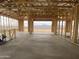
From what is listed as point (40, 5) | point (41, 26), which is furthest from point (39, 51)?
point (41, 26)

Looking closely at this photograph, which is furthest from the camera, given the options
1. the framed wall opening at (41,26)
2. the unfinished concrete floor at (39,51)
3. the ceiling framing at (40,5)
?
the framed wall opening at (41,26)

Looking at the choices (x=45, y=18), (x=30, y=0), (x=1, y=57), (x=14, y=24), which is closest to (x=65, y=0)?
(x=30, y=0)

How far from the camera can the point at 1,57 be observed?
9.39 metres

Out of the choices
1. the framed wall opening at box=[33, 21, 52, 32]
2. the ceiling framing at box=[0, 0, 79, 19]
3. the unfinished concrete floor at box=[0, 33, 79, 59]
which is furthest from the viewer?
the framed wall opening at box=[33, 21, 52, 32]

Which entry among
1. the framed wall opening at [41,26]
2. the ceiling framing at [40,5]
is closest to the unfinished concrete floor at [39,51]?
the ceiling framing at [40,5]

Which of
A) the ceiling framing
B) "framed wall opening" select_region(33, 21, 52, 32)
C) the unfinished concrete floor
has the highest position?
the ceiling framing

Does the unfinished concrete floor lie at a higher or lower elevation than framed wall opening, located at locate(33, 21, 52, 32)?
lower

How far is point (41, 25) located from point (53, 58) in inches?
1483

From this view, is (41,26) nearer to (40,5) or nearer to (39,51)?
(40,5)

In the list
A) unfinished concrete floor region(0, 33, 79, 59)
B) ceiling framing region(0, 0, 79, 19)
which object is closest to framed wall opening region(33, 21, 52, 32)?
ceiling framing region(0, 0, 79, 19)

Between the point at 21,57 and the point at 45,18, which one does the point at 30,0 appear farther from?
the point at 45,18

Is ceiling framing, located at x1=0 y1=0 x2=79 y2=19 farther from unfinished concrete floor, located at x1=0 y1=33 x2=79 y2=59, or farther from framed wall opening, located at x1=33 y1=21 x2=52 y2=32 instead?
framed wall opening, located at x1=33 y1=21 x2=52 y2=32

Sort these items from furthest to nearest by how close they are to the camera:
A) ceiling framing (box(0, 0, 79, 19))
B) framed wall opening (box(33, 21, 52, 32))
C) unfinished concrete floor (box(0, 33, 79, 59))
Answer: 1. framed wall opening (box(33, 21, 52, 32))
2. ceiling framing (box(0, 0, 79, 19))
3. unfinished concrete floor (box(0, 33, 79, 59))

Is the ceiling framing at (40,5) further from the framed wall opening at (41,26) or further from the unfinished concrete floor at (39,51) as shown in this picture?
the framed wall opening at (41,26)
